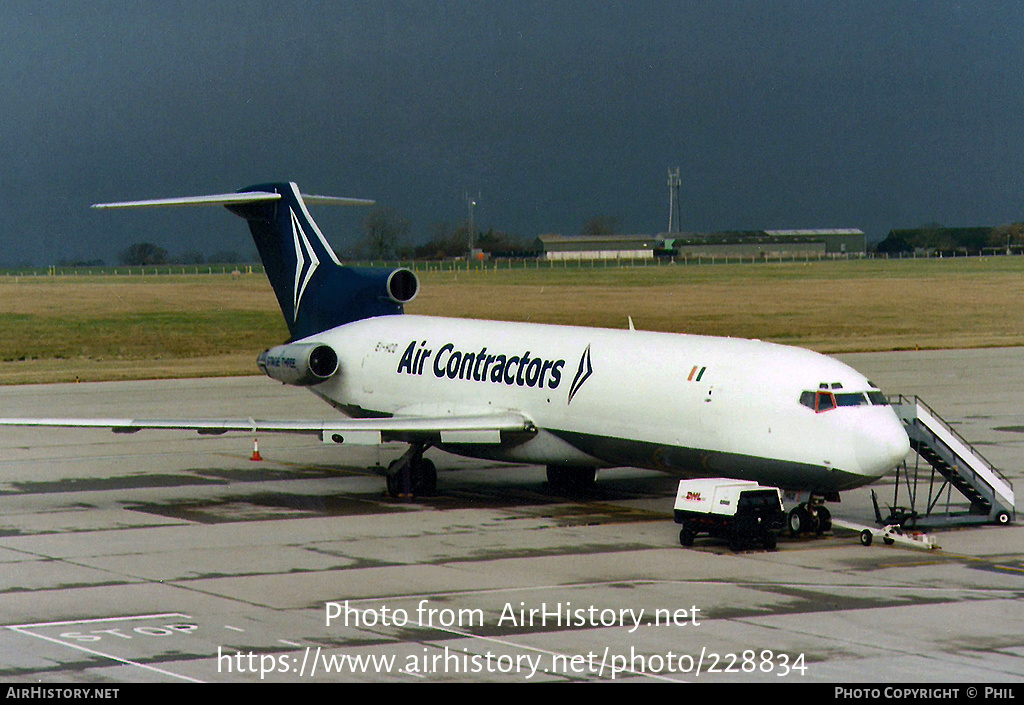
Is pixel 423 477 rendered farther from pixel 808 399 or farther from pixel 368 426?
pixel 808 399

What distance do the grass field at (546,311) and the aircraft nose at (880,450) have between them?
42.3 meters

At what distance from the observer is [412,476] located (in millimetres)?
31047

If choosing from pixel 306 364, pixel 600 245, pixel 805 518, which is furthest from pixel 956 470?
pixel 600 245

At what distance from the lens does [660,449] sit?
26.7 metres

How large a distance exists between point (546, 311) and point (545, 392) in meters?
59.2

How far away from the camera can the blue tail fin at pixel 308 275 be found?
3650cm

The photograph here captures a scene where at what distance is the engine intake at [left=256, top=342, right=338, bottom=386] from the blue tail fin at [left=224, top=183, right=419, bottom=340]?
209cm

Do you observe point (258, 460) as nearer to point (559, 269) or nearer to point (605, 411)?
point (605, 411)

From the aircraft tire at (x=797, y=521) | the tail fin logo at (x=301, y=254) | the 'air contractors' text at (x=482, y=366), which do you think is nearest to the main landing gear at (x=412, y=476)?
the 'air contractors' text at (x=482, y=366)

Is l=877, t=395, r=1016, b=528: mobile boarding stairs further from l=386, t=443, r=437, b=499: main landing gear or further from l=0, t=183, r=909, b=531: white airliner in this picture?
l=386, t=443, r=437, b=499: main landing gear

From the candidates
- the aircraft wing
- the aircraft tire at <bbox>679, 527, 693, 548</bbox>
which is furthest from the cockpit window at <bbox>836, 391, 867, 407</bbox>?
the aircraft wing

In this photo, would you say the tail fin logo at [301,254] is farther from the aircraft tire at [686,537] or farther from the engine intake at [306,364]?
the aircraft tire at [686,537]
